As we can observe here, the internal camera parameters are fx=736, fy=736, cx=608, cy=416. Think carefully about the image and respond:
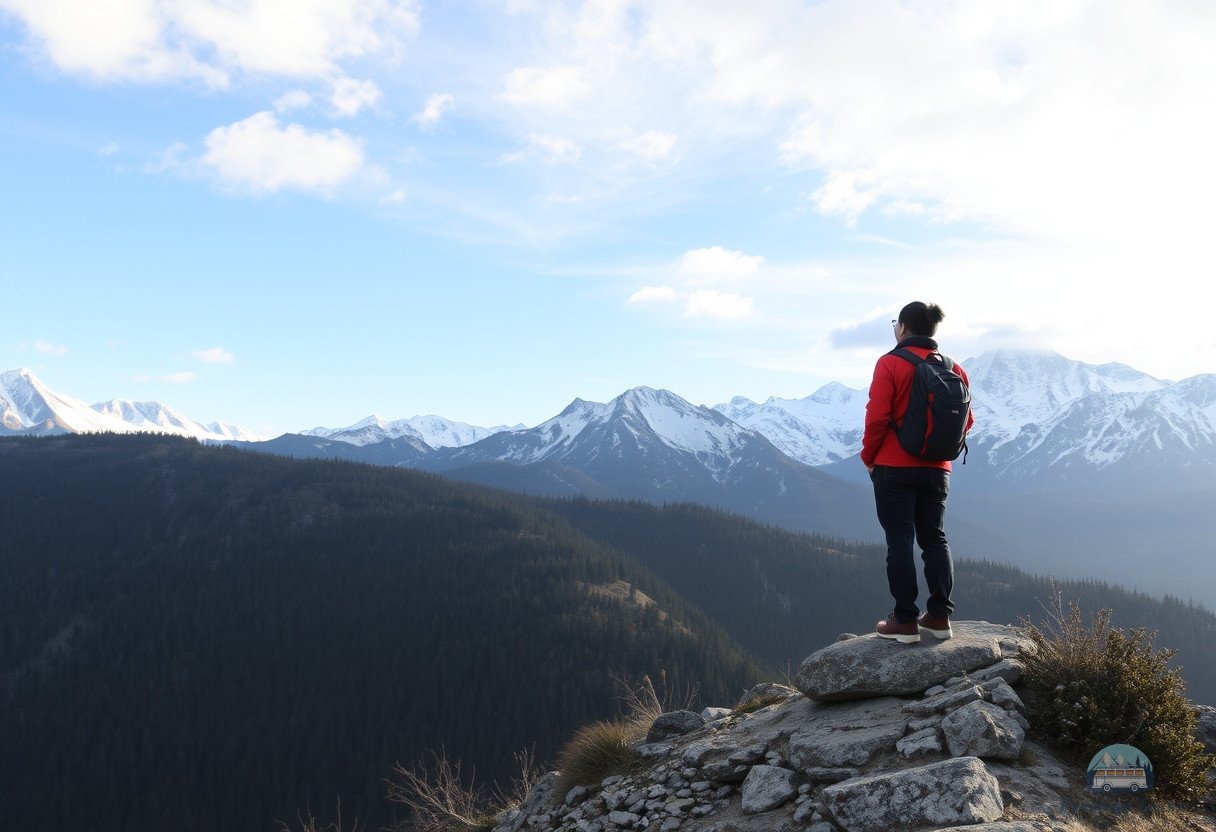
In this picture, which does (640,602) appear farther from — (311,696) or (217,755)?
(217,755)

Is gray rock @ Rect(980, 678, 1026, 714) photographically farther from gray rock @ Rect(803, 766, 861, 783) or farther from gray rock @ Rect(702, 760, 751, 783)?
gray rock @ Rect(702, 760, 751, 783)

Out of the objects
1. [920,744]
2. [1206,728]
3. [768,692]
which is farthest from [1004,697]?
[768,692]

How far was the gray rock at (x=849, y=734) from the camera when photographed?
28.2 ft

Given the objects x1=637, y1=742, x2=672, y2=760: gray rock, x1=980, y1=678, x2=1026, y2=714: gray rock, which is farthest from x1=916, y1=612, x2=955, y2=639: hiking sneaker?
x1=637, y1=742, x2=672, y2=760: gray rock

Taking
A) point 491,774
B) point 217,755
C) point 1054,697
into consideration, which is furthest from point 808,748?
point 217,755

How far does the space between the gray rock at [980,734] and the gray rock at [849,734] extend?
736mm

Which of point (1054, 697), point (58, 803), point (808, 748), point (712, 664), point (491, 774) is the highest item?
point (1054, 697)

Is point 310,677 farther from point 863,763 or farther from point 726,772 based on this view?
point 863,763

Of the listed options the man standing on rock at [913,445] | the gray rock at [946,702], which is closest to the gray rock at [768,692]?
the man standing on rock at [913,445]

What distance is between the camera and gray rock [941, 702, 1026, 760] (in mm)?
7836

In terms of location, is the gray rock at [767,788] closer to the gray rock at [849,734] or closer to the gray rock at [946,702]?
the gray rock at [849,734]

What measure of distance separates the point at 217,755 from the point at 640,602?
93.1m

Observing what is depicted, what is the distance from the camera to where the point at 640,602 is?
17962 centimetres

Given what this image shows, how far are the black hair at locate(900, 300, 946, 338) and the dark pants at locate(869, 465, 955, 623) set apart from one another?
6.48 ft
